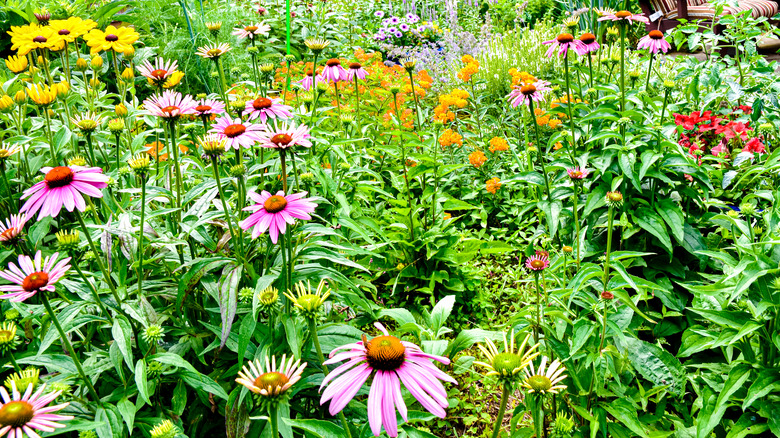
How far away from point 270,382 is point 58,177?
0.72 metres

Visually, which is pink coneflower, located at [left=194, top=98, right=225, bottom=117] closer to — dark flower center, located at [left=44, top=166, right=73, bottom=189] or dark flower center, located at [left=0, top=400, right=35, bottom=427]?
dark flower center, located at [left=44, top=166, right=73, bottom=189]

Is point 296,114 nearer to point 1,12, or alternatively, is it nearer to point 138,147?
point 138,147

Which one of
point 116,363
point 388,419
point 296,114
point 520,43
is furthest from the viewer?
point 520,43

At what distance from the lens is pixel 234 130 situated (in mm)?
1321

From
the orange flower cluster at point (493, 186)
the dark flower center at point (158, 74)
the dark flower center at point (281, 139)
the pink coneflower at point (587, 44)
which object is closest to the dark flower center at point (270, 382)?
the dark flower center at point (281, 139)

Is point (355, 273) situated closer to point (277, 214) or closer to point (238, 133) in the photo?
point (238, 133)

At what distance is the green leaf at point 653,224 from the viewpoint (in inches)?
69.0

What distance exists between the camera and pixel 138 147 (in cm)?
177

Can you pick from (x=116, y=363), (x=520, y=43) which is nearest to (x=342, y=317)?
(x=116, y=363)

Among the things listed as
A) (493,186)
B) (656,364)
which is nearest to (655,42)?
(493,186)

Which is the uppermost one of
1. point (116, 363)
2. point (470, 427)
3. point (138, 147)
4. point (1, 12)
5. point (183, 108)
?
point (1, 12)

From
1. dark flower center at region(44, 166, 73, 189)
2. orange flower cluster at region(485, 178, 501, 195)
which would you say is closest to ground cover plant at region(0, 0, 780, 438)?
dark flower center at region(44, 166, 73, 189)

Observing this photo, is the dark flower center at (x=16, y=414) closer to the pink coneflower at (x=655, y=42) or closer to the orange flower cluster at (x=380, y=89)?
the orange flower cluster at (x=380, y=89)

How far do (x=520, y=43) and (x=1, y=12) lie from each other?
160 inches
